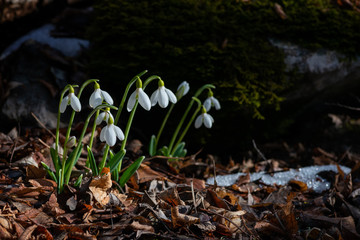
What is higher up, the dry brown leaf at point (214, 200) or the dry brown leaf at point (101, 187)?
the dry brown leaf at point (101, 187)

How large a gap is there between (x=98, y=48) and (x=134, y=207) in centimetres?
223

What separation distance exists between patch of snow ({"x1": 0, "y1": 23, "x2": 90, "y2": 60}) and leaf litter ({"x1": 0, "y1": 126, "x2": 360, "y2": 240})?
1.71 m

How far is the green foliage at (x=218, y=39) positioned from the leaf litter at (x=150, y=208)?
1150mm

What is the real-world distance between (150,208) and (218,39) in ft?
6.93

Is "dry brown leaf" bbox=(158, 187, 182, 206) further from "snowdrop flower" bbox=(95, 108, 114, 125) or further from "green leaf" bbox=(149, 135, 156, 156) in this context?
"green leaf" bbox=(149, 135, 156, 156)

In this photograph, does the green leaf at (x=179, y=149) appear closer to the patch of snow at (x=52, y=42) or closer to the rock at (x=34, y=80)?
the rock at (x=34, y=80)

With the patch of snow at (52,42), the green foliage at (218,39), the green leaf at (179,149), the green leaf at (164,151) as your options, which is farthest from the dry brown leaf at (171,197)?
the patch of snow at (52,42)

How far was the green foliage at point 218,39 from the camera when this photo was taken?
3.24 metres

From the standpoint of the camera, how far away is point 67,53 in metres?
3.87

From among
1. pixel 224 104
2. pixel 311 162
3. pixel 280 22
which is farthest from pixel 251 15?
pixel 311 162

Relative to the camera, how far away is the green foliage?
3.24m

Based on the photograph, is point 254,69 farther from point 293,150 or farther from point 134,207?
point 134,207

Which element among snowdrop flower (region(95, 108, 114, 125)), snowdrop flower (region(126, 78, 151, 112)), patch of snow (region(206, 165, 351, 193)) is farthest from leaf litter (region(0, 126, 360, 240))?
snowdrop flower (region(126, 78, 151, 112))

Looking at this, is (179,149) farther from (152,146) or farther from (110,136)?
(110,136)
